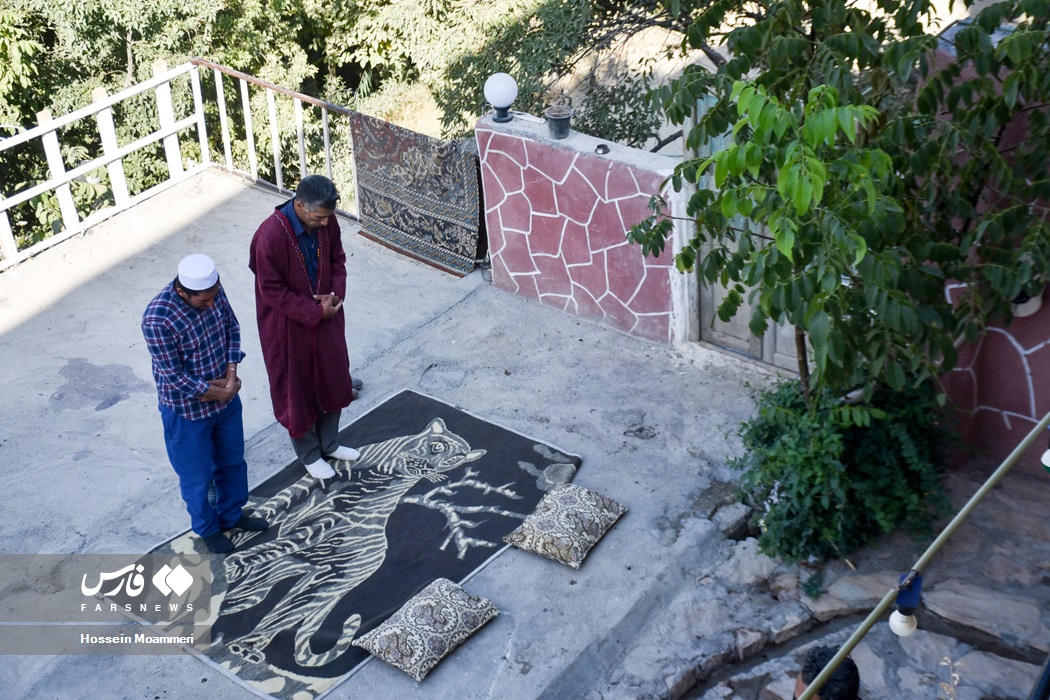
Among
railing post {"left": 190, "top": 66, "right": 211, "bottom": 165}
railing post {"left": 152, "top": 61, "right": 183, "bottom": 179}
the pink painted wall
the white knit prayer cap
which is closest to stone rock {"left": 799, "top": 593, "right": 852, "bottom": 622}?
the pink painted wall

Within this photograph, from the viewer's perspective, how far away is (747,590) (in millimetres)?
5324

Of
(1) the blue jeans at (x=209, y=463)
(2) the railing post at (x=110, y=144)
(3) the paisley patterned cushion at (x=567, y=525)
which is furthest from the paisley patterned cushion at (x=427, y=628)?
(2) the railing post at (x=110, y=144)

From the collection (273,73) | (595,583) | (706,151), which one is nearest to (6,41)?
(273,73)

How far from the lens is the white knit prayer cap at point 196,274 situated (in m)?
4.87

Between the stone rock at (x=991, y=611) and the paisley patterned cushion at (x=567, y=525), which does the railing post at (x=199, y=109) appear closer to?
the paisley patterned cushion at (x=567, y=525)

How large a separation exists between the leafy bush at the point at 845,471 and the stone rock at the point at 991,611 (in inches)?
12.8

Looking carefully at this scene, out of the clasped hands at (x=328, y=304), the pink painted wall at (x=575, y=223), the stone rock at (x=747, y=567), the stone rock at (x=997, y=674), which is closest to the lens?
the stone rock at (x=997, y=674)

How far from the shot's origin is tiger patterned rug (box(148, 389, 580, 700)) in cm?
507

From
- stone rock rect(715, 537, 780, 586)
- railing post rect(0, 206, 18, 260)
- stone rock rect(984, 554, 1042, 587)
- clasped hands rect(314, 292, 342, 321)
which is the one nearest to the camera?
stone rock rect(984, 554, 1042, 587)

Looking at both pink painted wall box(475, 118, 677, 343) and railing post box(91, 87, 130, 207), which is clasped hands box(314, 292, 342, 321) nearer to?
pink painted wall box(475, 118, 677, 343)

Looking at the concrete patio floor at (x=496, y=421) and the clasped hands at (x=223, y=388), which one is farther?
the clasped hands at (x=223, y=388)

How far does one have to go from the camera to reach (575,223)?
7340 millimetres

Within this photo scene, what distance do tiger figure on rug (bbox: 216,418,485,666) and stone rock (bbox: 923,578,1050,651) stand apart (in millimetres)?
2675

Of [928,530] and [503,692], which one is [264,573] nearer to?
[503,692]
